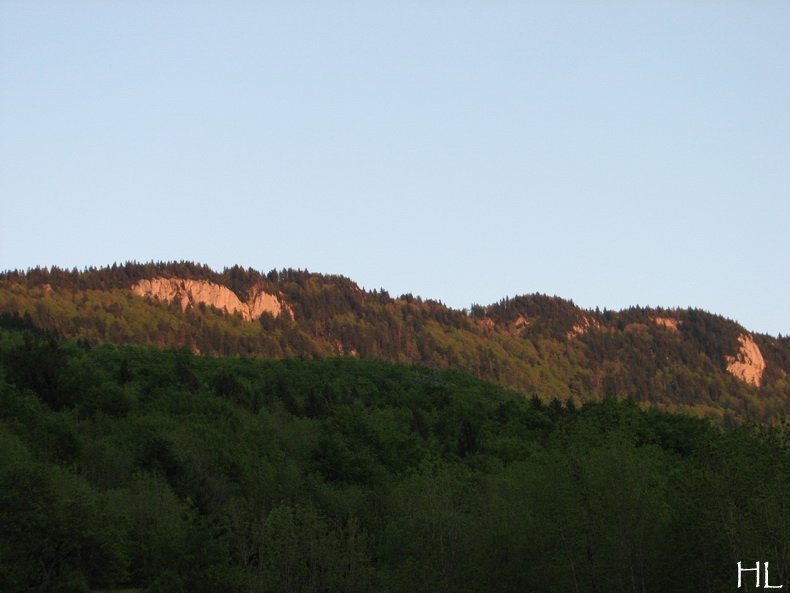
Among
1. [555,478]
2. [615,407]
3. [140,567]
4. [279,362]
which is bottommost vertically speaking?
[140,567]

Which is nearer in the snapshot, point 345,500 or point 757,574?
point 757,574

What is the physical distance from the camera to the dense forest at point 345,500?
49812 mm

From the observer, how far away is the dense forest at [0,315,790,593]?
49.8 meters

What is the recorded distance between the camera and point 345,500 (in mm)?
80312

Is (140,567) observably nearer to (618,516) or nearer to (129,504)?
(129,504)

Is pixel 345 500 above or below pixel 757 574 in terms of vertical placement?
above

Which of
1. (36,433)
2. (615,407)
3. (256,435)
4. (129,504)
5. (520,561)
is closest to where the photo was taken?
(520,561)

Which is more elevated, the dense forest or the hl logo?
the dense forest

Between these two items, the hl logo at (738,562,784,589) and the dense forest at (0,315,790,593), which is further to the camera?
the dense forest at (0,315,790,593)

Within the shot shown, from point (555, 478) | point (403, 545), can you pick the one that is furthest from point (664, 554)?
point (403, 545)

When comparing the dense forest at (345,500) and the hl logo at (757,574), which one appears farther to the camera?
the dense forest at (345,500)

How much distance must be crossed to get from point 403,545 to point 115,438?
4112 centimetres

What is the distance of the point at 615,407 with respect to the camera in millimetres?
119438

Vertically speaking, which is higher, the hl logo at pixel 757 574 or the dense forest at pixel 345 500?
the dense forest at pixel 345 500
